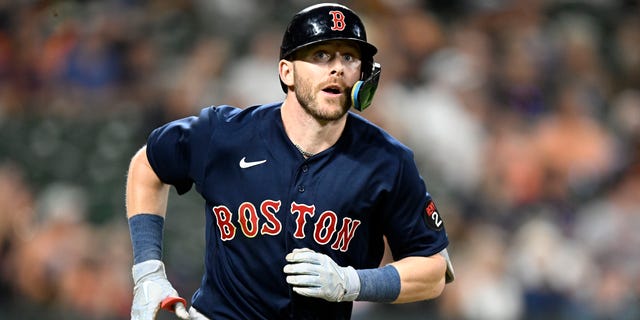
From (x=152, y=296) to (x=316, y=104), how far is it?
2.84 ft

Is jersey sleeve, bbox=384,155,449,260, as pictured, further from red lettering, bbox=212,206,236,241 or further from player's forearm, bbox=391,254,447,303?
red lettering, bbox=212,206,236,241

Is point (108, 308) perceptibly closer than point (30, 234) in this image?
Yes

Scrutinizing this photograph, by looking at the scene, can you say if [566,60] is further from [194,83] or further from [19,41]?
[19,41]

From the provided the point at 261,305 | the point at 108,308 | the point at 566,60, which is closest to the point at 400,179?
the point at 261,305

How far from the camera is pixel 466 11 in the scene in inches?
300

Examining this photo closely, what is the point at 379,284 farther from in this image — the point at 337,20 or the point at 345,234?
the point at 337,20

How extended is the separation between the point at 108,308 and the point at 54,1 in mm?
2238

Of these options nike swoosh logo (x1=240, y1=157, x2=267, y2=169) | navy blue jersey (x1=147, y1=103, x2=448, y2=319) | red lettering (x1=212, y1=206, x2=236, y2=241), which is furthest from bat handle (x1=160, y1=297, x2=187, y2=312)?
nike swoosh logo (x1=240, y1=157, x2=267, y2=169)

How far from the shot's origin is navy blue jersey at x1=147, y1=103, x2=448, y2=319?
10.5ft

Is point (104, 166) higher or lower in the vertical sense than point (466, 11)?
lower

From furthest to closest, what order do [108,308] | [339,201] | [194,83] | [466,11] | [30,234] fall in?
[466,11] → [194,83] → [30,234] → [108,308] → [339,201]

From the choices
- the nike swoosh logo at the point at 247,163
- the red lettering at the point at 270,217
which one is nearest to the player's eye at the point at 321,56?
the nike swoosh logo at the point at 247,163

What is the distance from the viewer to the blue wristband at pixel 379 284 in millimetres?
3094

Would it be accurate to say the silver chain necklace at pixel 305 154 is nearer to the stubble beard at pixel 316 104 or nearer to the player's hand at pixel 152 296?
the stubble beard at pixel 316 104
